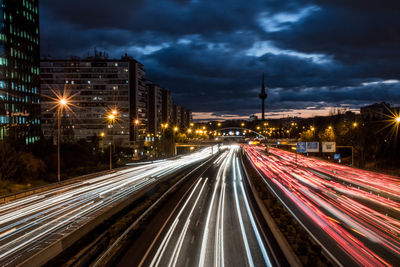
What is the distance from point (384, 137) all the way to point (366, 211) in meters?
51.1

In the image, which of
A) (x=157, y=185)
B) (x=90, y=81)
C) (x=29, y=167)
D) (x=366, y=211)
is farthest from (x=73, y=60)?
(x=366, y=211)

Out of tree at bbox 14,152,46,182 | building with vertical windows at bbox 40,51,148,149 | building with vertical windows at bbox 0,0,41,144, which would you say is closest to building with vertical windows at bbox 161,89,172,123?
building with vertical windows at bbox 40,51,148,149

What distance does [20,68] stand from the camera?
7200 centimetres

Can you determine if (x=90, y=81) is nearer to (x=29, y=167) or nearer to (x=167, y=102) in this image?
(x=167, y=102)

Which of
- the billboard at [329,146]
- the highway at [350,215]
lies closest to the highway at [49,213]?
the highway at [350,215]

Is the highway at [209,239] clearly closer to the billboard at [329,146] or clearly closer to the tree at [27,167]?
the tree at [27,167]

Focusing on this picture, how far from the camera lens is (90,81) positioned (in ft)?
348

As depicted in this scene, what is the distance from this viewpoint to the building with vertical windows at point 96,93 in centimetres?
10538

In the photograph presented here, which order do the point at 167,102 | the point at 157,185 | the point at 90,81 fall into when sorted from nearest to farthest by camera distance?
the point at 157,185
the point at 90,81
the point at 167,102

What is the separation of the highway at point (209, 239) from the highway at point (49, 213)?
508cm

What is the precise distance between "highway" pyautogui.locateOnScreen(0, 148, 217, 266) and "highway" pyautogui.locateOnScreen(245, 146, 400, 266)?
1439 centimetres

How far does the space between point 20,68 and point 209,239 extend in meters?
74.3

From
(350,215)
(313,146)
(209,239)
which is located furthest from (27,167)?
(313,146)

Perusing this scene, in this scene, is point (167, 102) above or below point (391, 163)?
above
